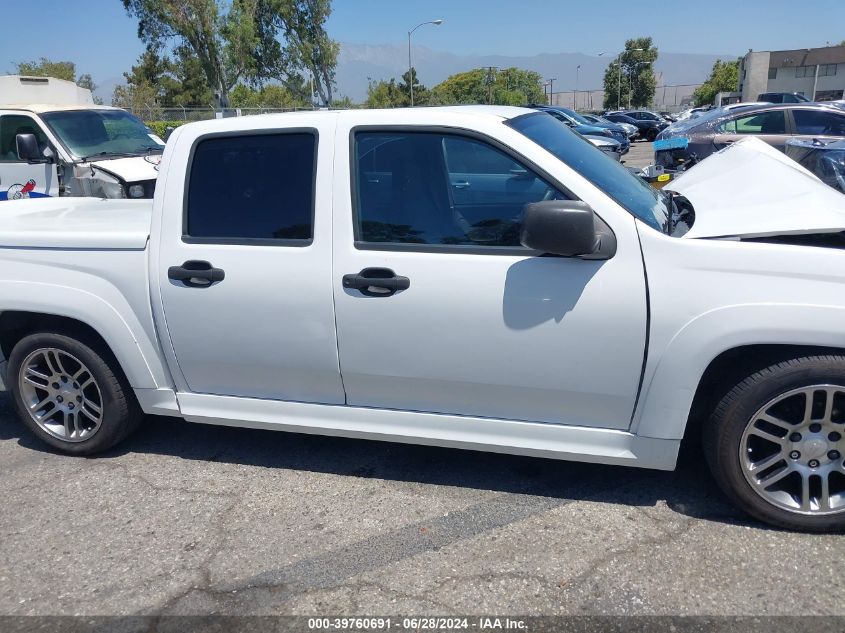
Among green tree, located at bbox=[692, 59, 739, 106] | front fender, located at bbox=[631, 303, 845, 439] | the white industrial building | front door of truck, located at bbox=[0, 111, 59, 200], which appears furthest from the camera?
green tree, located at bbox=[692, 59, 739, 106]

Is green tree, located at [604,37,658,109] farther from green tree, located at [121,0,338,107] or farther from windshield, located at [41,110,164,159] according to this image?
windshield, located at [41,110,164,159]

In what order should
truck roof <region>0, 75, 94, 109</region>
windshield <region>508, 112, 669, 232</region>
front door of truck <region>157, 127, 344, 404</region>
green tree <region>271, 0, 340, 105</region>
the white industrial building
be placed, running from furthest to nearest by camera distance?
1. the white industrial building
2. green tree <region>271, 0, 340, 105</region>
3. truck roof <region>0, 75, 94, 109</region>
4. front door of truck <region>157, 127, 344, 404</region>
5. windshield <region>508, 112, 669, 232</region>

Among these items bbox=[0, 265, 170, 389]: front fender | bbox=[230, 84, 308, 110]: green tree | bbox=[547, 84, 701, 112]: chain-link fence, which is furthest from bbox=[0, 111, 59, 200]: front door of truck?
bbox=[547, 84, 701, 112]: chain-link fence

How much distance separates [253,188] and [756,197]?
2399 mm

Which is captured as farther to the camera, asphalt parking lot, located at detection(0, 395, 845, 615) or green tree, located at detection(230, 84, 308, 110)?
green tree, located at detection(230, 84, 308, 110)

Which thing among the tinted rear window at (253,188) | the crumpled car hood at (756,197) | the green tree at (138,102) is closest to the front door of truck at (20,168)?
the tinted rear window at (253,188)

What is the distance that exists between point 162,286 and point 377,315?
115 cm

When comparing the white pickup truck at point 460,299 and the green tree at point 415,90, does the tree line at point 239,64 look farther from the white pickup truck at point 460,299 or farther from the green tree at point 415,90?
the white pickup truck at point 460,299

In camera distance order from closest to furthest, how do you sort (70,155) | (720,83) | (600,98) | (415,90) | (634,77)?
(70,155) → (415,90) → (720,83) → (634,77) → (600,98)

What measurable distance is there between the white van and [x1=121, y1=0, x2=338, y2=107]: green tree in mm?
35322

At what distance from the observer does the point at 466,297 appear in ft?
10.5

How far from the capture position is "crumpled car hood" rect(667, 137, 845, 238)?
2998 mm

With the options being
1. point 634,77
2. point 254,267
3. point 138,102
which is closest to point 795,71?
point 634,77

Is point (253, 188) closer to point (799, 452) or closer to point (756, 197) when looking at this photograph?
point (756, 197)
